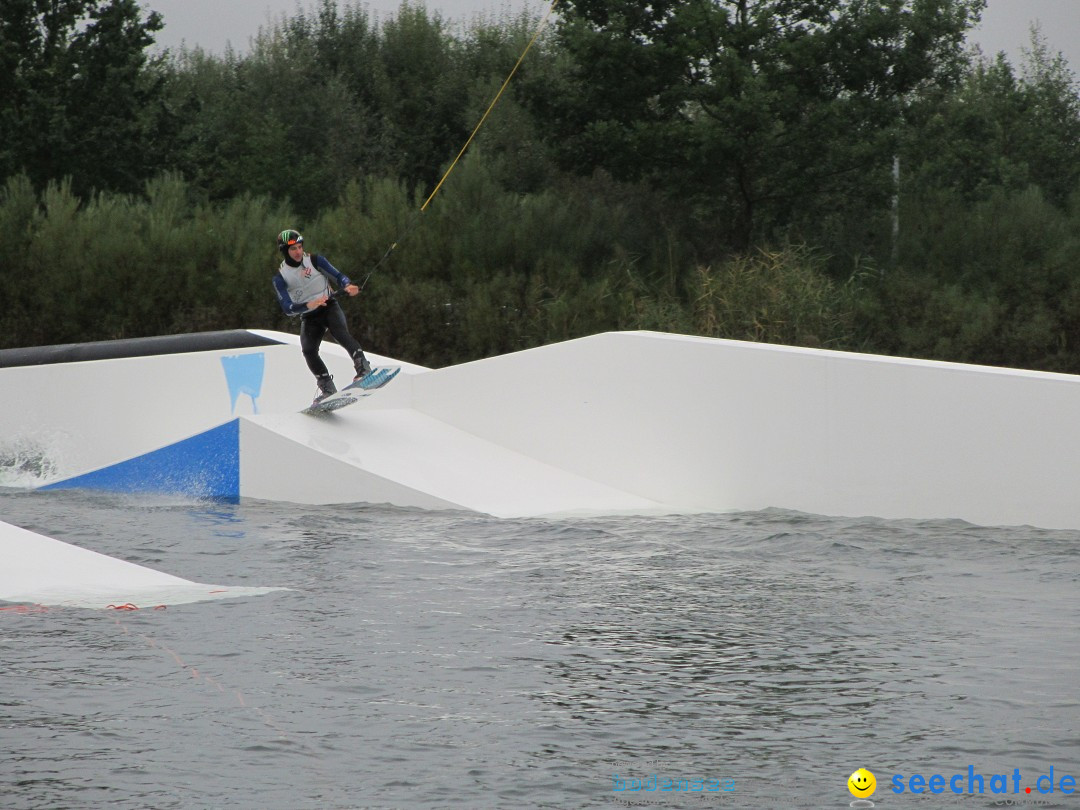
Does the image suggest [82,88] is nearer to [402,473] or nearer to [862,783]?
[402,473]

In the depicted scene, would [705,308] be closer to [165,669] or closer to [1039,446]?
[1039,446]

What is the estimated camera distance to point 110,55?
2892cm

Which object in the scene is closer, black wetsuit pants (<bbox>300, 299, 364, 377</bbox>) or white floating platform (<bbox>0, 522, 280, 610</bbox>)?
white floating platform (<bbox>0, 522, 280, 610</bbox>)

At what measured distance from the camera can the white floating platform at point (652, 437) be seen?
840 centimetres

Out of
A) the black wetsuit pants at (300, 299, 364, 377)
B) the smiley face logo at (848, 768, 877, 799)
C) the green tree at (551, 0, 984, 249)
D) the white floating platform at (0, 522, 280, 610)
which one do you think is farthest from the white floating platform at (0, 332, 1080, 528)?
the green tree at (551, 0, 984, 249)

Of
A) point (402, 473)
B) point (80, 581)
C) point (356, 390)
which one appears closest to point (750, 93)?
point (356, 390)

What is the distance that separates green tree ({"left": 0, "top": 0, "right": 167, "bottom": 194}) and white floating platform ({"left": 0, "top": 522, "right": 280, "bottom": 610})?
22.3m

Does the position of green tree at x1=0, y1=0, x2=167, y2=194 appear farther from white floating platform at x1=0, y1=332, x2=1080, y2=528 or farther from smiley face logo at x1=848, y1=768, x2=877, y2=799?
smiley face logo at x1=848, y1=768, x2=877, y2=799

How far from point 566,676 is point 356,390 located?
19.4 feet

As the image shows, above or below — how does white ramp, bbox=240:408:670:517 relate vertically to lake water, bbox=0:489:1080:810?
below

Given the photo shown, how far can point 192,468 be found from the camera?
1081cm

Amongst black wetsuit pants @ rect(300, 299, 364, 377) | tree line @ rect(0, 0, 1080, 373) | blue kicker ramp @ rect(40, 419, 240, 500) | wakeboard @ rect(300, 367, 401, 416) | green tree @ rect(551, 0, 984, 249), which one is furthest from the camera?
green tree @ rect(551, 0, 984, 249)

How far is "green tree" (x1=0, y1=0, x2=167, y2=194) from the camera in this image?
2803 cm

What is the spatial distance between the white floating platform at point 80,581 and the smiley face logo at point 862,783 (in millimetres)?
3560
